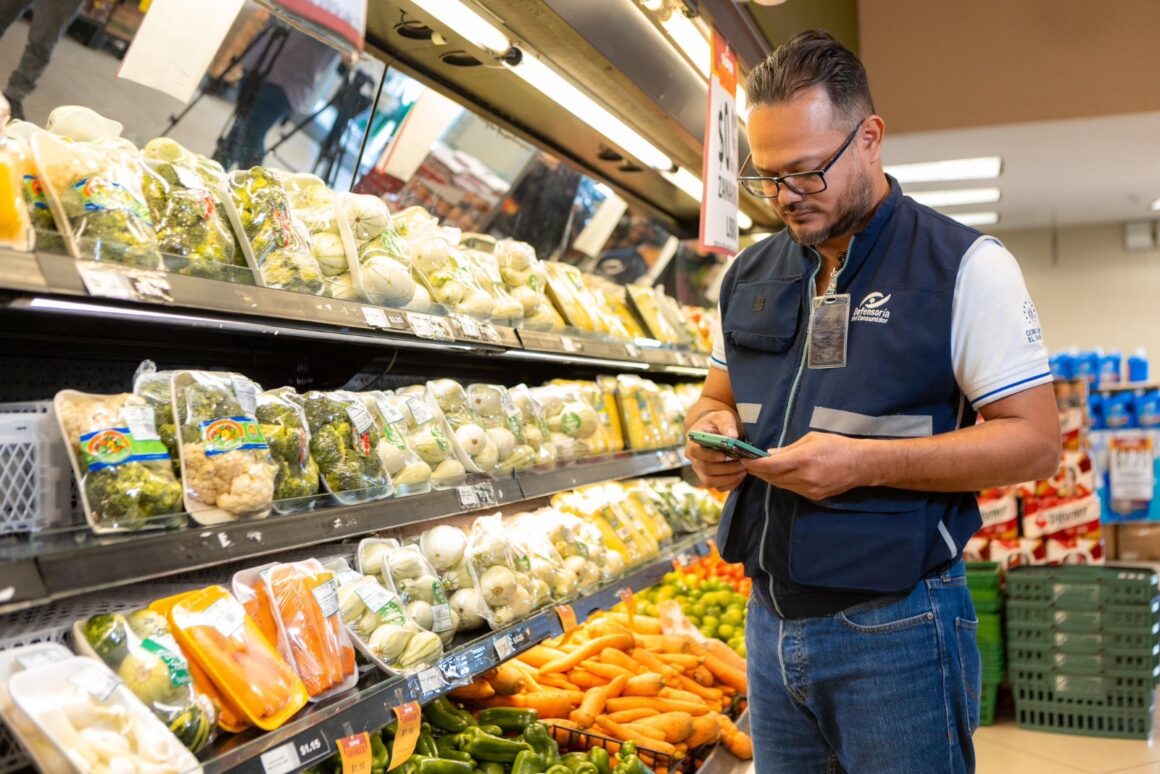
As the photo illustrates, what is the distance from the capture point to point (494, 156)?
3701mm

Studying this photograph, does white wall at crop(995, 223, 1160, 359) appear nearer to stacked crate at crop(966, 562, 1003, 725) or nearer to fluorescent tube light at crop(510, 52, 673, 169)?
stacked crate at crop(966, 562, 1003, 725)

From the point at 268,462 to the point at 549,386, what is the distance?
5.40ft

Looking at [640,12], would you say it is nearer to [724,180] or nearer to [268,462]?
[724,180]

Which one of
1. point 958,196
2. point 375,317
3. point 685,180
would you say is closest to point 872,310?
point 375,317

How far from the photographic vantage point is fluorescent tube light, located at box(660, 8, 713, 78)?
307 centimetres

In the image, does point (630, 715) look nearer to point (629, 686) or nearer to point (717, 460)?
point (629, 686)

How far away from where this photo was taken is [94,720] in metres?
1.38

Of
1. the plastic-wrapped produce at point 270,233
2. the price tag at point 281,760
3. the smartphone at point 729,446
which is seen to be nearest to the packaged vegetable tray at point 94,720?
the price tag at point 281,760

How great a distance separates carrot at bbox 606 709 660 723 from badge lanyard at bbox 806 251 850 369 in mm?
1507

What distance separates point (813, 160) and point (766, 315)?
0.33 meters

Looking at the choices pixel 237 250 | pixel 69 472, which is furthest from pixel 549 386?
pixel 69 472

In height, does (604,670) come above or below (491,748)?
above

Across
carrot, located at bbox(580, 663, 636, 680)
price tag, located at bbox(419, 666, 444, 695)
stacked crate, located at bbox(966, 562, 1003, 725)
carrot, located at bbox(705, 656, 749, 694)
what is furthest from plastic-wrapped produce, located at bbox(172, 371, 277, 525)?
stacked crate, located at bbox(966, 562, 1003, 725)

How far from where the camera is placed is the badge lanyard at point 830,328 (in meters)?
1.81
